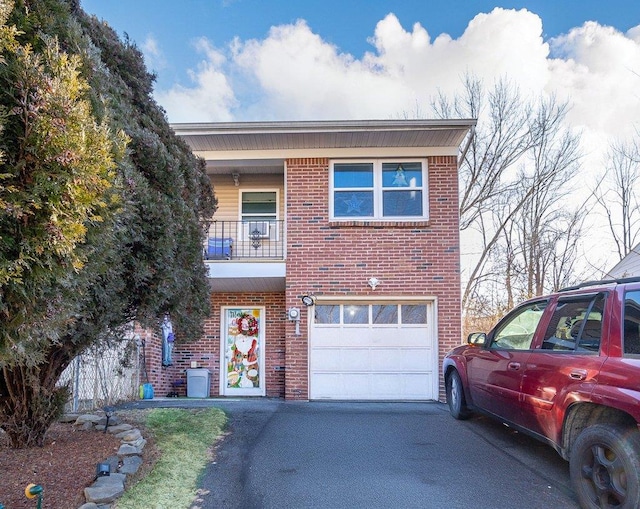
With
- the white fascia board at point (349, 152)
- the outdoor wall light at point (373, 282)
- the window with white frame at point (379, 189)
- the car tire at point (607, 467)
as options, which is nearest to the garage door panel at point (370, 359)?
the outdoor wall light at point (373, 282)

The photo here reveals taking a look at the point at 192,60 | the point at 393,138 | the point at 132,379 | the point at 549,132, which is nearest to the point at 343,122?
the point at 393,138

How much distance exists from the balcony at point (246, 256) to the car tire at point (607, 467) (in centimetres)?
720

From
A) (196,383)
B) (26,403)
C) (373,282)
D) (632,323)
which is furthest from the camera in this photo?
(196,383)

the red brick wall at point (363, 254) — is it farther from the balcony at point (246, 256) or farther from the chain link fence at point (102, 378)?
the chain link fence at point (102, 378)

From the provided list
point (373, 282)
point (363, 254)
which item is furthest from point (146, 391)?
point (363, 254)

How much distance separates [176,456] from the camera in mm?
5008

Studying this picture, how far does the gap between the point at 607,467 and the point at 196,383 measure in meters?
9.12

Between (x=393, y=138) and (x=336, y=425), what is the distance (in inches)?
230

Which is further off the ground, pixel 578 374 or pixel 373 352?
pixel 578 374

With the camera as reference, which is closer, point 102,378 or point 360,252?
point 102,378

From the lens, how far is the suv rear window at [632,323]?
3512 millimetres

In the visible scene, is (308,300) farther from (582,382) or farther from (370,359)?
(582,382)

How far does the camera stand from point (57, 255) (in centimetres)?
279

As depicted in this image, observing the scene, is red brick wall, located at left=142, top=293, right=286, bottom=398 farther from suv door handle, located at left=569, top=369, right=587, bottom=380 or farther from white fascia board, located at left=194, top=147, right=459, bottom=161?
suv door handle, located at left=569, top=369, right=587, bottom=380
